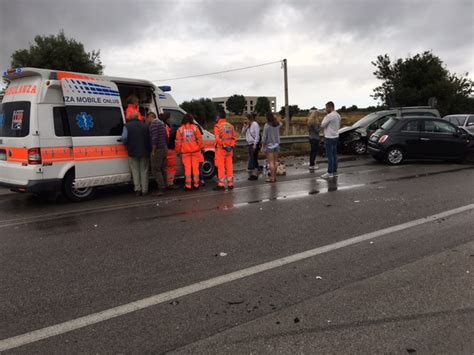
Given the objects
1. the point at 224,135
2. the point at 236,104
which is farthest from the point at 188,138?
the point at 236,104

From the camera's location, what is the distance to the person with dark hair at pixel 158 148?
8.97 meters

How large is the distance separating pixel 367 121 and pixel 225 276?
14028mm

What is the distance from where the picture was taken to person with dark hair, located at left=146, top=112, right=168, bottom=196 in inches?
353

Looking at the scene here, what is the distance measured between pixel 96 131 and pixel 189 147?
6.68 ft

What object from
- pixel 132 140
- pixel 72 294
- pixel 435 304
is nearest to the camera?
pixel 435 304

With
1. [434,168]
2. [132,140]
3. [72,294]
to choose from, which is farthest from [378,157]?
[72,294]

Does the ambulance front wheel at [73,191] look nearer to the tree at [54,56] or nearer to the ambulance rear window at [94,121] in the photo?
the ambulance rear window at [94,121]

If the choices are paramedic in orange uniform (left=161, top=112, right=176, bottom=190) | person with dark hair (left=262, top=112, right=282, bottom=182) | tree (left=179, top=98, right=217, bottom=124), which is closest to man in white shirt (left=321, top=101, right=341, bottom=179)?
person with dark hair (left=262, top=112, right=282, bottom=182)

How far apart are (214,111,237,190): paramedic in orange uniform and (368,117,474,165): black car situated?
603 centimetres

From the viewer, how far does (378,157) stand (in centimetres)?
1352

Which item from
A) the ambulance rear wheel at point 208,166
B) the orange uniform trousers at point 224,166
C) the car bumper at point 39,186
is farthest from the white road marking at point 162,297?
the ambulance rear wheel at point 208,166

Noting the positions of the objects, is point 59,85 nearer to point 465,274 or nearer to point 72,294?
point 72,294

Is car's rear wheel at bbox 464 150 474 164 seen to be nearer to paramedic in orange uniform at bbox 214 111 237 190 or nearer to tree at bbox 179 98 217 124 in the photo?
paramedic in orange uniform at bbox 214 111 237 190

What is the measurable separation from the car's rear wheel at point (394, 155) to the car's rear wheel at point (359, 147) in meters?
3.09
